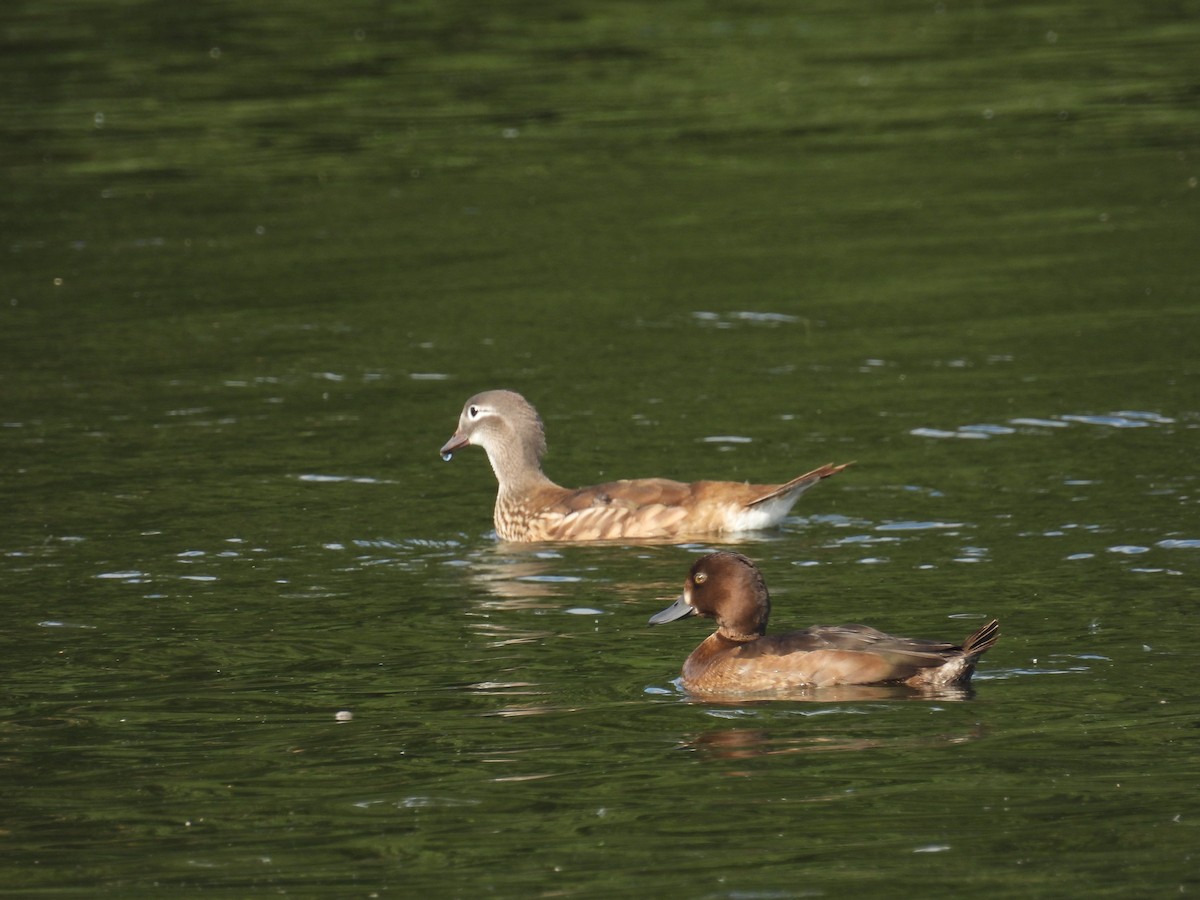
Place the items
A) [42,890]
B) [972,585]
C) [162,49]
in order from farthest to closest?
[162,49] < [972,585] < [42,890]

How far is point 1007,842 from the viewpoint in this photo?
834 cm

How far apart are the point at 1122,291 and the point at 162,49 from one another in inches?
898

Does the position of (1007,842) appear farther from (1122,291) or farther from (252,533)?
(1122,291)

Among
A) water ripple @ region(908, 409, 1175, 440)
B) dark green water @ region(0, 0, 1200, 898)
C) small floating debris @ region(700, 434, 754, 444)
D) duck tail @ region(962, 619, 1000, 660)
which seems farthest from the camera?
small floating debris @ region(700, 434, 754, 444)

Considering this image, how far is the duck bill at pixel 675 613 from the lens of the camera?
11289mm

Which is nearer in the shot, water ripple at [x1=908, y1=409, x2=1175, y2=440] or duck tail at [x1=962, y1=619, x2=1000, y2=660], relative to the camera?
duck tail at [x1=962, y1=619, x2=1000, y2=660]

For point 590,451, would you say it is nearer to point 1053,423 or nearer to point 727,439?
point 727,439

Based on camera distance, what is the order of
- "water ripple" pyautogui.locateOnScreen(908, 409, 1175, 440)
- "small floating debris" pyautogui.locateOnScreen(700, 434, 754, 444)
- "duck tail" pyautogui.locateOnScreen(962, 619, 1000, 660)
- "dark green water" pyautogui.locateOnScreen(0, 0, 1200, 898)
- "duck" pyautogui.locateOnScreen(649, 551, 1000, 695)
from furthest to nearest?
"small floating debris" pyautogui.locateOnScreen(700, 434, 754, 444)
"water ripple" pyautogui.locateOnScreen(908, 409, 1175, 440)
"duck" pyautogui.locateOnScreen(649, 551, 1000, 695)
"duck tail" pyautogui.locateOnScreen(962, 619, 1000, 660)
"dark green water" pyautogui.locateOnScreen(0, 0, 1200, 898)

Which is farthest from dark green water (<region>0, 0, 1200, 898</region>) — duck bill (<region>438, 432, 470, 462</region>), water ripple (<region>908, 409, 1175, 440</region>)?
duck bill (<region>438, 432, 470, 462</region>)

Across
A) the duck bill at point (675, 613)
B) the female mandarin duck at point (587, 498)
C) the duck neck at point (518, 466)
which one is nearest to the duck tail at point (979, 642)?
the duck bill at point (675, 613)

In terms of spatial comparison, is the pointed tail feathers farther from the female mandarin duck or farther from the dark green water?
the dark green water

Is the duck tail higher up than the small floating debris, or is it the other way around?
the duck tail

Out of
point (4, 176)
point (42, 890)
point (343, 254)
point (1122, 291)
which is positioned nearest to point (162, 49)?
point (4, 176)

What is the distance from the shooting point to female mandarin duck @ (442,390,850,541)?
14367 mm
